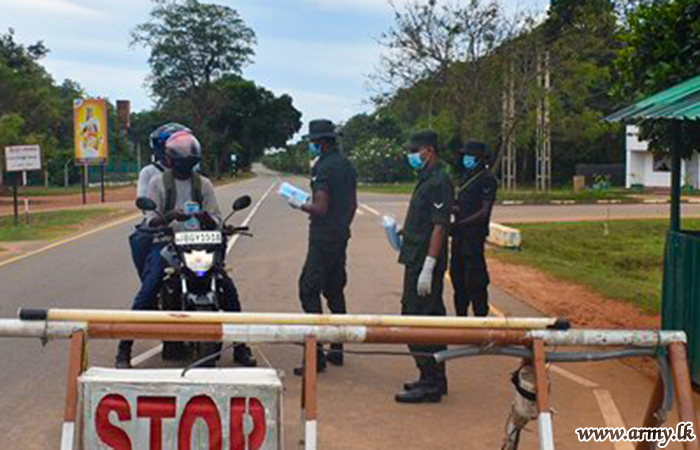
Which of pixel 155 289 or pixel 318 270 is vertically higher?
pixel 318 270

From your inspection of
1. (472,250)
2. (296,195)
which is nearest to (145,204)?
(296,195)

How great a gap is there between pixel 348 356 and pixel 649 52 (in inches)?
153

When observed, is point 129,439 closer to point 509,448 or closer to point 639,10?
point 509,448

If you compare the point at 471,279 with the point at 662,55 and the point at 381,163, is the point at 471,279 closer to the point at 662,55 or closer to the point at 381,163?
the point at 662,55

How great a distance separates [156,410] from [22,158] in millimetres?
23170

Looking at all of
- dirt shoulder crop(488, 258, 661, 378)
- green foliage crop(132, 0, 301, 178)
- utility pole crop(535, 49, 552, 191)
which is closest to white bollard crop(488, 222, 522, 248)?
dirt shoulder crop(488, 258, 661, 378)

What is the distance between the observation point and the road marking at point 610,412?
5.41 m

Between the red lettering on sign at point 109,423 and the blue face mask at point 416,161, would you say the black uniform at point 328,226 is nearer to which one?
the blue face mask at point 416,161

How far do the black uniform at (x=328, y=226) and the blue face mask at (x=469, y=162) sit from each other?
1.22m

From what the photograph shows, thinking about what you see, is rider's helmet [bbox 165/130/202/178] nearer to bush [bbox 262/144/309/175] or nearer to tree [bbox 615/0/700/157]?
tree [bbox 615/0/700/157]

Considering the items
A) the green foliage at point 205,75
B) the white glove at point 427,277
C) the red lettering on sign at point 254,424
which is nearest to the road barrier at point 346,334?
the red lettering on sign at point 254,424

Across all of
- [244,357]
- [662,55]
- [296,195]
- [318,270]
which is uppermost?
[662,55]

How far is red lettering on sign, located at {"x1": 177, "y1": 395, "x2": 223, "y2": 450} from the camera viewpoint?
3428 mm

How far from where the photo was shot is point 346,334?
365 cm
